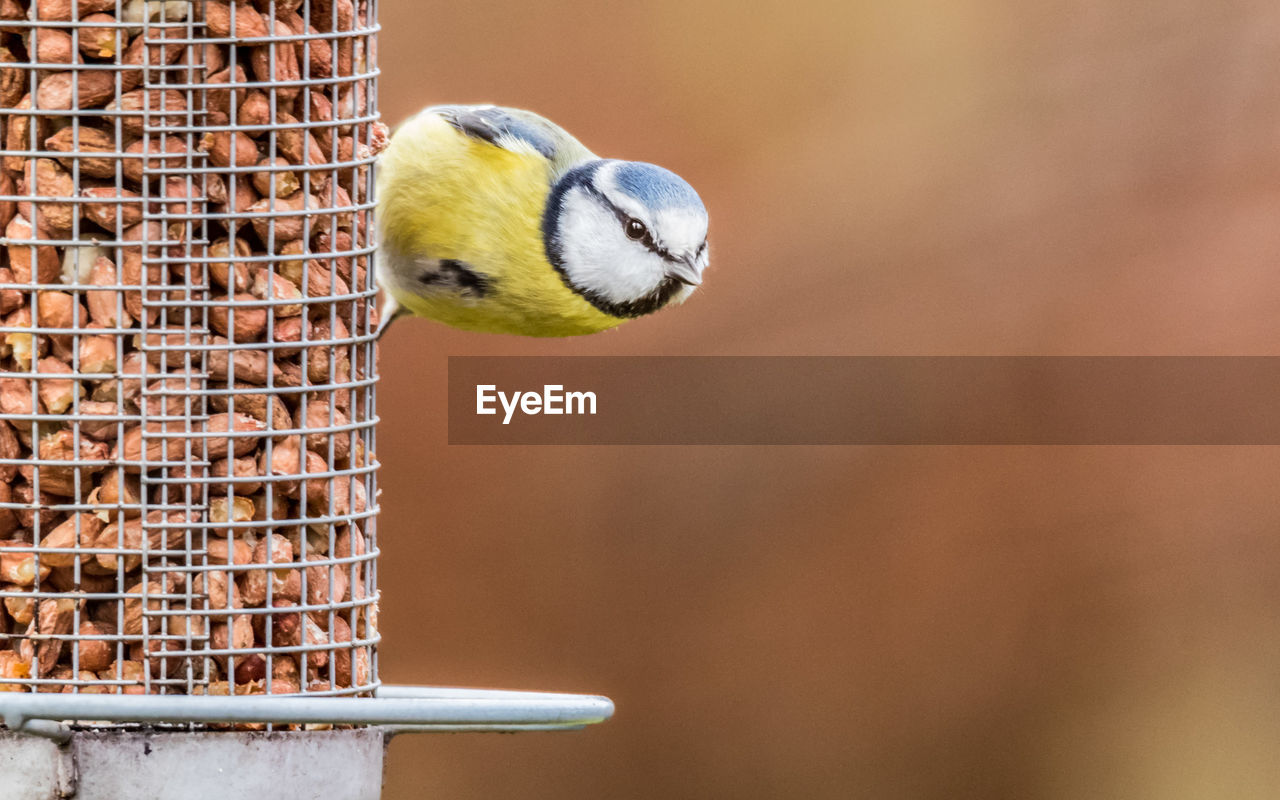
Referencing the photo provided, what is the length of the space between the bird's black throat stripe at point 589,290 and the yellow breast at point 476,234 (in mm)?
11

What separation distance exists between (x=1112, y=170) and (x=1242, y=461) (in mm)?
943

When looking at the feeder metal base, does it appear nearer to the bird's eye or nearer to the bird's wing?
the bird's eye

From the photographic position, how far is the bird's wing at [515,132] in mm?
3055

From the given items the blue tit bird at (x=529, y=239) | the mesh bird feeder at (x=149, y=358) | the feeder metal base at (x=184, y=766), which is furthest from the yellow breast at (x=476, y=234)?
the feeder metal base at (x=184, y=766)

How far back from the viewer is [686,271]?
290 centimetres

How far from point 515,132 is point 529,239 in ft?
0.79

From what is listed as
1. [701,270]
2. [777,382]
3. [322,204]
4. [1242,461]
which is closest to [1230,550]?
[1242,461]

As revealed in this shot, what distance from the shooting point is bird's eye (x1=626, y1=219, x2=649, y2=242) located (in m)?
2.90

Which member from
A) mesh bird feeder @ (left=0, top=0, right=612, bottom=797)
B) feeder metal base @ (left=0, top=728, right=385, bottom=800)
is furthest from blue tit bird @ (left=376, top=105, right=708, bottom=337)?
feeder metal base @ (left=0, top=728, right=385, bottom=800)

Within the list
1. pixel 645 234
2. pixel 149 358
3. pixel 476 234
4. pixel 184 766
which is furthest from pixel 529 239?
pixel 184 766

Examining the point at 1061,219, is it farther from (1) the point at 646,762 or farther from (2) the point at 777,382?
(1) the point at 646,762

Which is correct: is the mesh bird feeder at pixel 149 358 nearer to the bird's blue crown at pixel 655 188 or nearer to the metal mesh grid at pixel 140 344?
the metal mesh grid at pixel 140 344

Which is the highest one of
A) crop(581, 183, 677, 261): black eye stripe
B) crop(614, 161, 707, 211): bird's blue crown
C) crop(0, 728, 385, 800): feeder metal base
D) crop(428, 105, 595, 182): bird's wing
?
crop(428, 105, 595, 182): bird's wing

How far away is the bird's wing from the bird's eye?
7.7 inches
